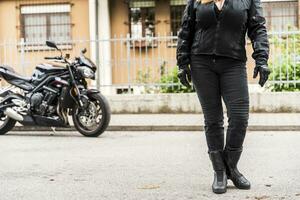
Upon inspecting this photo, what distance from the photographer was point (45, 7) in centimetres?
2261

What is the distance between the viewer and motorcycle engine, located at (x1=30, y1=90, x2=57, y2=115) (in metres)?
11.6

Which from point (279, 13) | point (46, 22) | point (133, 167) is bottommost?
point (133, 167)

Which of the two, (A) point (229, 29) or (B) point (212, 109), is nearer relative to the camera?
(A) point (229, 29)

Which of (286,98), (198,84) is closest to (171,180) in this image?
(198,84)

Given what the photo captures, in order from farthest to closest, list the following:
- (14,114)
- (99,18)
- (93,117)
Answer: (99,18), (14,114), (93,117)

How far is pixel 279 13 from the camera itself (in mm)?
21703

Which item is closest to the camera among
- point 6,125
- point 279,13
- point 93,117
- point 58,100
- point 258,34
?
point 258,34

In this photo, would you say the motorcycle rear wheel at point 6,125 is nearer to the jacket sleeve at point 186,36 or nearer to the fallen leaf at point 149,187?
the fallen leaf at point 149,187

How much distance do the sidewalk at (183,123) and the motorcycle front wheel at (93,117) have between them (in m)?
0.95

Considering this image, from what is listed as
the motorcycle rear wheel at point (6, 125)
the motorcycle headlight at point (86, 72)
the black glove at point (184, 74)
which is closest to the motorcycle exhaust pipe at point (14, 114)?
the motorcycle rear wheel at point (6, 125)

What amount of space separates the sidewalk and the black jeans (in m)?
5.98

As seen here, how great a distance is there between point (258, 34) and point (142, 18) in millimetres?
16366

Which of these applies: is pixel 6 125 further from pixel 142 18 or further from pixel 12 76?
pixel 142 18

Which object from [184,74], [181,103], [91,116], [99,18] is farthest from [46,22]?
[184,74]
